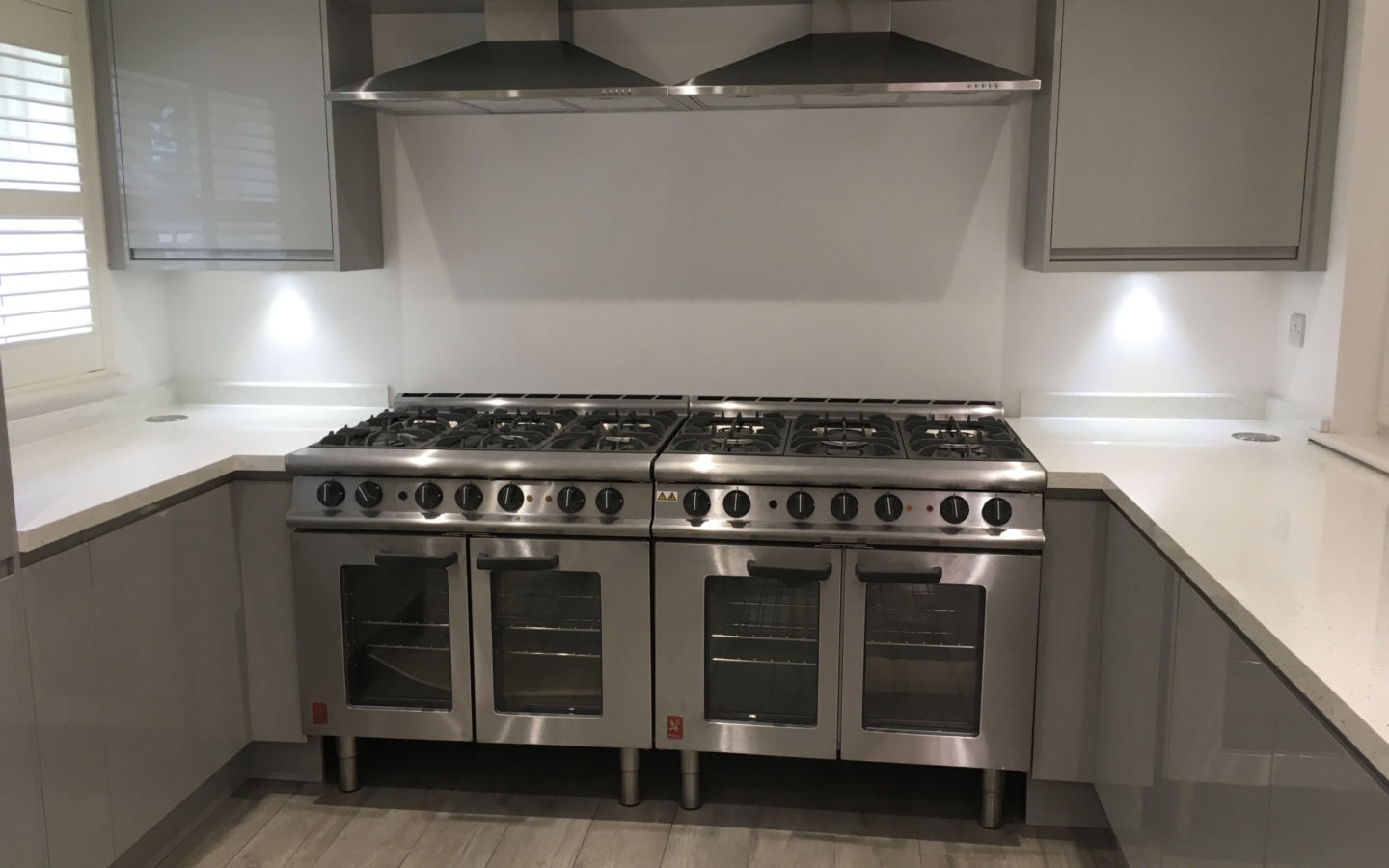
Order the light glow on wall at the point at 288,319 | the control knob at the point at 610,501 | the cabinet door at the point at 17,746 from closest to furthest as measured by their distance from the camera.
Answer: the cabinet door at the point at 17,746 < the control knob at the point at 610,501 < the light glow on wall at the point at 288,319

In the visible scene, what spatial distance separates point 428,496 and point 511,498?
213 millimetres

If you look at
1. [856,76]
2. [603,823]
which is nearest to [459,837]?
[603,823]

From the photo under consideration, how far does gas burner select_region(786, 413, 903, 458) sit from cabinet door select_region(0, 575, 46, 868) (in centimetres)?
173

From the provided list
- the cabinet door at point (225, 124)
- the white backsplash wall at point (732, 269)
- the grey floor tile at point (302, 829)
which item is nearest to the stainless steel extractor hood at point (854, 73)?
the white backsplash wall at point (732, 269)

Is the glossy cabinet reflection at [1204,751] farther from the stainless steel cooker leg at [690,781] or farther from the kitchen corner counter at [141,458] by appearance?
the kitchen corner counter at [141,458]

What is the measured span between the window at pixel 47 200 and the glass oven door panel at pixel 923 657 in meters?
2.36

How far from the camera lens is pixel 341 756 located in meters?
3.17

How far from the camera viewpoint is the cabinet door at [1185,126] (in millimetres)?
2930

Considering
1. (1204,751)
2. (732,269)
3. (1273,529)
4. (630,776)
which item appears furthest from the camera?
(732,269)

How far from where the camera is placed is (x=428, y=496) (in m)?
2.91

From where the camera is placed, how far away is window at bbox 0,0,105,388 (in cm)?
306

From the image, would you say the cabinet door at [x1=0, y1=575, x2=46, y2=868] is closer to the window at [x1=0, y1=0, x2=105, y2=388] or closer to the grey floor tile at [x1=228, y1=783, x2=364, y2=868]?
the grey floor tile at [x1=228, y1=783, x2=364, y2=868]

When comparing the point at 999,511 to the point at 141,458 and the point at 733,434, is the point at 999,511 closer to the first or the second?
the point at 733,434

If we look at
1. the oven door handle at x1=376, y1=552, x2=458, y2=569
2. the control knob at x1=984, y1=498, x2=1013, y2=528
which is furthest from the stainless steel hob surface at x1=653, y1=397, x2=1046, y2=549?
the oven door handle at x1=376, y1=552, x2=458, y2=569
